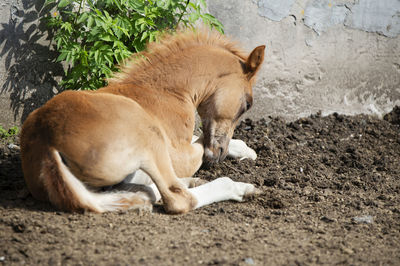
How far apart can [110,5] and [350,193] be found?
10.1 feet

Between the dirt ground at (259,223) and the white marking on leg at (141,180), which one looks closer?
the dirt ground at (259,223)

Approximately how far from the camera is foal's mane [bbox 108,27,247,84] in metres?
4.04

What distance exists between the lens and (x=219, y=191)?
12.2 ft

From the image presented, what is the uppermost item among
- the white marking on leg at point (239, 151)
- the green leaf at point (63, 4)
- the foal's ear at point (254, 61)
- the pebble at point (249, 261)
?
the green leaf at point (63, 4)

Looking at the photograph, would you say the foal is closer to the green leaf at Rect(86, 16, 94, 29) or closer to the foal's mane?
the foal's mane

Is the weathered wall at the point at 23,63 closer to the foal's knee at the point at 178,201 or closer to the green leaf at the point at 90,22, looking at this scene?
the green leaf at the point at 90,22

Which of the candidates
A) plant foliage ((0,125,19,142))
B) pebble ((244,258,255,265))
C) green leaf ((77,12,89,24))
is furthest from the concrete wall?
pebble ((244,258,255,265))

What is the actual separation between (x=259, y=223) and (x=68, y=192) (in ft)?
4.58

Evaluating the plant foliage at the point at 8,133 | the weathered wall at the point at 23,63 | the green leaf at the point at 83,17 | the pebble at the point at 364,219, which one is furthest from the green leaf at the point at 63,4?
the pebble at the point at 364,219

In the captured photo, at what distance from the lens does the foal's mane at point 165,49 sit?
4039 millimetres

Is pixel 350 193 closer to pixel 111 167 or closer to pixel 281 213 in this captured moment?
pixel 281 213

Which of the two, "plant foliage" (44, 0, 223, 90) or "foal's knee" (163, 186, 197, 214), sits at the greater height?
"plant foliage" (44, 0, 223, 90)

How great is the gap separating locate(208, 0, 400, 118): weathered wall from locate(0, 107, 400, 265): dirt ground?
99cm

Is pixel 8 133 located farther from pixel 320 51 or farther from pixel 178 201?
pixel 320 51
